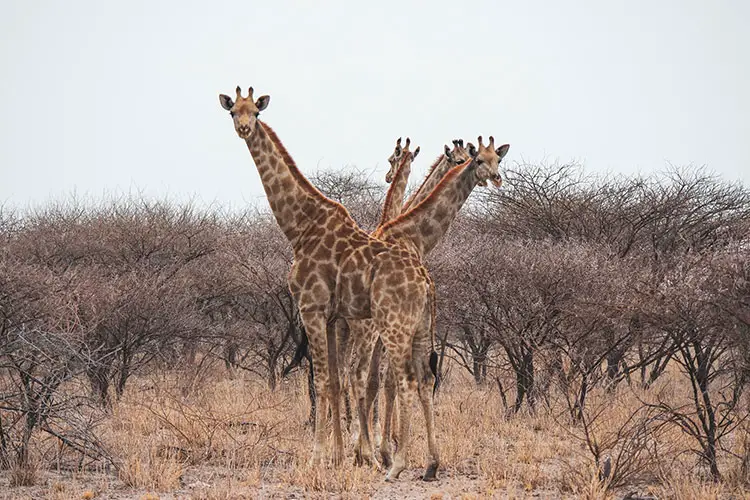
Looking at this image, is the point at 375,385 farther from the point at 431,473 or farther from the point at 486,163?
the point at 486,163

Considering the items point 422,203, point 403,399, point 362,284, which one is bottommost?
point 403,399

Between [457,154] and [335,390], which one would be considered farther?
[457,154]

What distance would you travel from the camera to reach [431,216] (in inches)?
342

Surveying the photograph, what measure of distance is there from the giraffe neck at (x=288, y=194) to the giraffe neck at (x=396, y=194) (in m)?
1.34

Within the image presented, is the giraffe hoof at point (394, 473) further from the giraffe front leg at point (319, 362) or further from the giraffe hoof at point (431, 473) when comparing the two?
the giraffe front leg at point (319, 362)

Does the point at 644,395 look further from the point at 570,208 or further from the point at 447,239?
the point at 570,208

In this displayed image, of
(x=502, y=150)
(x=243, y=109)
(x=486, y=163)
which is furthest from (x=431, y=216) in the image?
(x=243, y=109)

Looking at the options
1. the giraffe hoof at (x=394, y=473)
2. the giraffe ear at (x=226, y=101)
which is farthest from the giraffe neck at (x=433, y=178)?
the giraffe hoof at (x=394, y=473)

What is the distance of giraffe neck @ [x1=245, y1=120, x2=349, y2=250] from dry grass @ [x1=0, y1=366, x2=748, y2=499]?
2.03m

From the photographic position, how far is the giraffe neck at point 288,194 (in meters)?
8.24

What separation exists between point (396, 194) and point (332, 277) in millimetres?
2096

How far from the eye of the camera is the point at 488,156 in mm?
8609

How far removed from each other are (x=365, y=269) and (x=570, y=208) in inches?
390

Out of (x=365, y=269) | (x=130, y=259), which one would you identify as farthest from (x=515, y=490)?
(x=130, y=259)
